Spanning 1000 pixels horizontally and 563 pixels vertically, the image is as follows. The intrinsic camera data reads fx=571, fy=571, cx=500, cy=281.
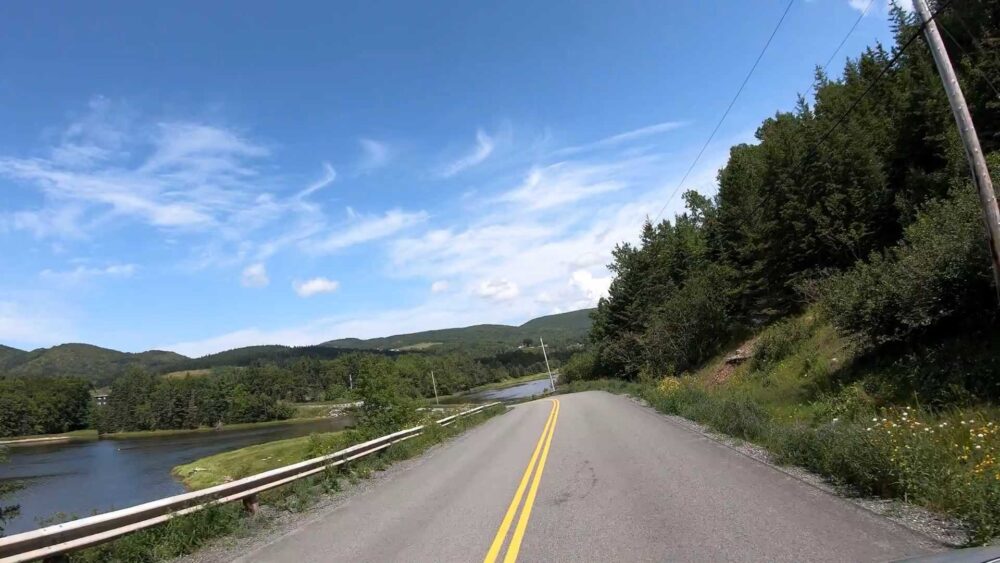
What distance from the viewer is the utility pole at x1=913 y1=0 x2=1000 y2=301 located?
8.32 meters

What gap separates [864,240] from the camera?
98.8ft

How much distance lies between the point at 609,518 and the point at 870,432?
4.01 meters

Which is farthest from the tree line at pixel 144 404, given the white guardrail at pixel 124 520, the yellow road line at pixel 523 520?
the yellow road line at pixel 523 520

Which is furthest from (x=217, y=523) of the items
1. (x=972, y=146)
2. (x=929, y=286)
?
(x=929, y=286)

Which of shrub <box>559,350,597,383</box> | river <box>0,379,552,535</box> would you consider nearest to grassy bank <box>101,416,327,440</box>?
river <box>0,379,552,535</box>

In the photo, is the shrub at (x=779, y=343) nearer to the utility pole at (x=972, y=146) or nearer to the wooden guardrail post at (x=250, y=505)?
the utility pole at (x=972, y=146)

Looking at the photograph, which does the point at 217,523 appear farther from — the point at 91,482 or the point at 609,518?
the point at 91,482

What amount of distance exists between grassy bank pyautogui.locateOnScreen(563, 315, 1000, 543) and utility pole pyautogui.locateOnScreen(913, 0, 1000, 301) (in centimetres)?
261

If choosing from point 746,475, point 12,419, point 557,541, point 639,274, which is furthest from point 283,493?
point 12,419

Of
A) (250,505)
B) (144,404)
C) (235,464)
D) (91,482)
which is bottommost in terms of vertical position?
(235,464)

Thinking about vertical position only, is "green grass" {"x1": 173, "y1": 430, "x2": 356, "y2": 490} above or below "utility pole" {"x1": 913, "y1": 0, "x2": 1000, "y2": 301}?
below

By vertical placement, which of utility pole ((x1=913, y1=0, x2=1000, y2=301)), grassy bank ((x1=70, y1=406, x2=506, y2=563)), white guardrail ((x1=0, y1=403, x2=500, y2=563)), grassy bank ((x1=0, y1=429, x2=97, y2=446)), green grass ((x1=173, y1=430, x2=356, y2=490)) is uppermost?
grassy bank ((x1=0, y1=429, x2=97, y2=446))

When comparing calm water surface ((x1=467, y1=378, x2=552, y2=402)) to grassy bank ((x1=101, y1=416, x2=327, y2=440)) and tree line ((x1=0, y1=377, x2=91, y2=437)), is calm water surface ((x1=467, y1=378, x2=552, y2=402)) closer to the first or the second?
grassy bank ((x1=101, y1=416, x2=327, y2=440))

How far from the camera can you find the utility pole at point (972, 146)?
8.32 m
